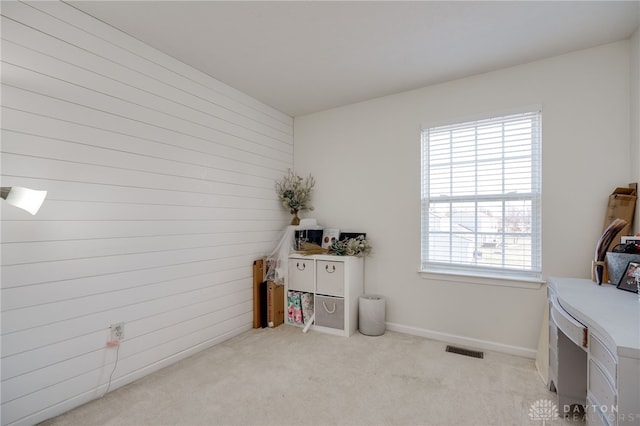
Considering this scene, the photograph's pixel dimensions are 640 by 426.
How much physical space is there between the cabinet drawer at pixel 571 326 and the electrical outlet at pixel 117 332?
2.82 meters

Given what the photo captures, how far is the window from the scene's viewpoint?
2.66 meters

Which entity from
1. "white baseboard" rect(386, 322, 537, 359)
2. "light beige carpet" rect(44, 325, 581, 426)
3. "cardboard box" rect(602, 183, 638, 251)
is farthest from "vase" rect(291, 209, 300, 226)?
"cardboard box" rect(602, 183, 638, 251)

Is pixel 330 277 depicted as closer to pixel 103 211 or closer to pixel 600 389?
pixel 103 211

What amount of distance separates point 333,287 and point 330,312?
0.27 meters

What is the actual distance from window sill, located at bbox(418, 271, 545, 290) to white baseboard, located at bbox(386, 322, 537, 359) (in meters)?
0.55

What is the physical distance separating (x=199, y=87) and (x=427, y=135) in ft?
7.66

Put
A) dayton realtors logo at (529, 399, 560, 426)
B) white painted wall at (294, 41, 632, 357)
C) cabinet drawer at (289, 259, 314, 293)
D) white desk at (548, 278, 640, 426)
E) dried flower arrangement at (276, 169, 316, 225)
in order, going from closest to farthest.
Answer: white desk at (548, 278, 640, 426) → dayton realtors logo at (529, 399, 560, 426) → white painted wall at (294, 41, 632, 357) → cabinet drawer at (289, 259, 314, 293) → dried flower arrangement at (276, 169, 316, 225)

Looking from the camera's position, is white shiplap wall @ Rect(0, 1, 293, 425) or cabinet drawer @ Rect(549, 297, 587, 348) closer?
cabinet drawer @ Rect(549, 297, 587, 348)

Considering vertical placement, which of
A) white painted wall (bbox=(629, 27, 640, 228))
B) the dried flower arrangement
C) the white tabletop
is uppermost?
white painted wall (bbox=(629, 27, 640, 228))

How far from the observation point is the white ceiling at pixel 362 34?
197 centimetres

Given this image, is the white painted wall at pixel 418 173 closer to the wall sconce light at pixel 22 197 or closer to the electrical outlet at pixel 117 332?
the electrical outlet at pixel 117 332

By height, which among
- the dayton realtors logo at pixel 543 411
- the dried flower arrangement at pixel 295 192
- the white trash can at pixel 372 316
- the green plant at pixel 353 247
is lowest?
the dayton realtors logo at pixel 543 411

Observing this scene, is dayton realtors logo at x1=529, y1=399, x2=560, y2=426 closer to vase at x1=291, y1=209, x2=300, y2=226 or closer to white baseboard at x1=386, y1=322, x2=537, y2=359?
white baseboard at x1=386, y1=322, x2=537, y2=359

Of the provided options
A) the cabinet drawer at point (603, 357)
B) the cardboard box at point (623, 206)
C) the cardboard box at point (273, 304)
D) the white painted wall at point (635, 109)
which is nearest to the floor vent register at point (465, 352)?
the cardboard box at point (623, 206)
